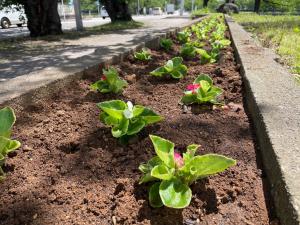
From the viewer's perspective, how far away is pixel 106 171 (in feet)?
4.93

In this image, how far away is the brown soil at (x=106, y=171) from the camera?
1.24 meters

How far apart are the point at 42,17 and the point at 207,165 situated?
9091 millimetres

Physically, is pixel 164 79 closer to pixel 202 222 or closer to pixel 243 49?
pixel 243 49

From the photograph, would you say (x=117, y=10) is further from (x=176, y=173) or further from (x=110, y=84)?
(x=176, y=173)

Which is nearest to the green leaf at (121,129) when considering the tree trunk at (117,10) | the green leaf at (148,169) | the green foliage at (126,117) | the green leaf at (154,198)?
the green foliage at (126,117)

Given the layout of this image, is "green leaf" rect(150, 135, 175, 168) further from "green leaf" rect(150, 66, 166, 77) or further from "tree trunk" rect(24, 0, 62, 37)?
"tree trunk" rect(24, 0, 62, 37)

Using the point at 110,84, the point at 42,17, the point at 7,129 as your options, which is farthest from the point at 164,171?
→ the point at 42,17

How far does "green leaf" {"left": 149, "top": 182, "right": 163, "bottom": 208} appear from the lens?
1236mm

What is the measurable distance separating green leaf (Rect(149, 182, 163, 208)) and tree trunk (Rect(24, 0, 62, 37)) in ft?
29.4

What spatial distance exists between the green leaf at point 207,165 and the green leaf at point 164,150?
66 mm

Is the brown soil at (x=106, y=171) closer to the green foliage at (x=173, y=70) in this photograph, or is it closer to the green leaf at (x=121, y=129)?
the green leaf at (x=121, y=129)

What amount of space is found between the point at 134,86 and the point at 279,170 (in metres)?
1.66

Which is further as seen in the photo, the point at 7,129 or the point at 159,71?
the point at 159,71

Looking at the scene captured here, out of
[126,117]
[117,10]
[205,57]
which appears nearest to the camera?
[126,117]
